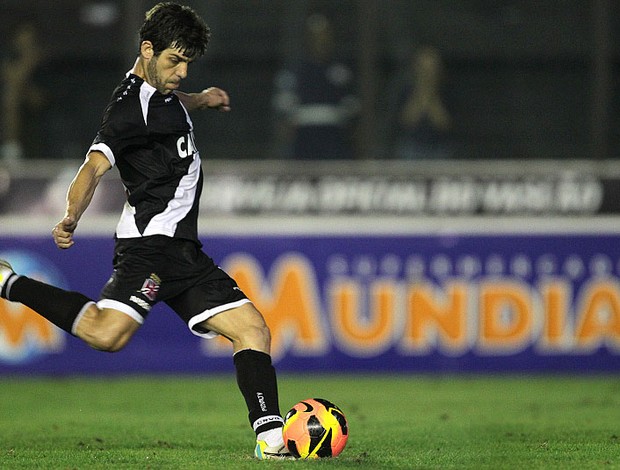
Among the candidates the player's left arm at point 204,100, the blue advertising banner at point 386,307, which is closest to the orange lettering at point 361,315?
the blue advertising banner at point 386,307

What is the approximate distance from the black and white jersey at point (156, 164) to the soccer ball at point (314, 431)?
1134 mm

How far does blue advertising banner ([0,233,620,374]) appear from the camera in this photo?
1302cm

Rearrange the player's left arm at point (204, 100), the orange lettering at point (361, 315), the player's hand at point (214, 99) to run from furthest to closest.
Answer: the orange lettering at point (361, 315) → the player's hand at point (214, 99) → the player's left arm at point (204, 100)

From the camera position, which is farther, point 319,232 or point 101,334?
point 319,232

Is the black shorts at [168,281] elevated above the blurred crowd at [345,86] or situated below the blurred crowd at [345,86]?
below

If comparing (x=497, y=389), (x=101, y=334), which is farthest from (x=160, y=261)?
(x=497, y=389)

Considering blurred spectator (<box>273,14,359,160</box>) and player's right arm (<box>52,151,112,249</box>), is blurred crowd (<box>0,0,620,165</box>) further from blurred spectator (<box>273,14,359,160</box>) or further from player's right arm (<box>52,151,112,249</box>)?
player's right arm (<box>52,151,112,249</box>)

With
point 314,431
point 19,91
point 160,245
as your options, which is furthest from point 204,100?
point 19,91

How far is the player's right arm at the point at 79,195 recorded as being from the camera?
6379mm

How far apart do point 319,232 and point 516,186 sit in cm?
210

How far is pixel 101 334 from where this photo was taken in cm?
672

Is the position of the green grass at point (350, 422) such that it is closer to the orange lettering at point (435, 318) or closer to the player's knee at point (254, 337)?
the orange lettering at point (435, 318)

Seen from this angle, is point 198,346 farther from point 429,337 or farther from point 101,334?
point 101,334

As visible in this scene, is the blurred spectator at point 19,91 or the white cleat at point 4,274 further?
the blurred spectator at point 19,91
